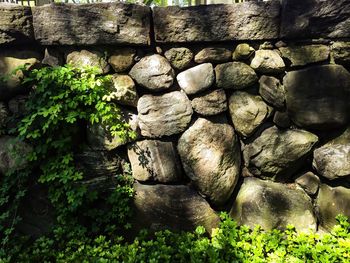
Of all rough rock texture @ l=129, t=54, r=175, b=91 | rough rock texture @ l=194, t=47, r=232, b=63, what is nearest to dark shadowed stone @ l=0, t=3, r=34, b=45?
rough rock texture @ l=129, t=54, r=175, b=91

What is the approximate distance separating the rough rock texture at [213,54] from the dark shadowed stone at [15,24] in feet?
4.38

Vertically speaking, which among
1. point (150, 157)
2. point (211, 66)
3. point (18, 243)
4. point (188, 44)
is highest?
point (188, 44)

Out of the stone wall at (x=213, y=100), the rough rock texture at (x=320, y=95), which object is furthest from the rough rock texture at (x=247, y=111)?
the rough rock texture at (x=320, y=95)

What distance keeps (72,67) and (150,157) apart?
0.95 m

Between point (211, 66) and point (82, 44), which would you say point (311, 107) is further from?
point (82, 44)

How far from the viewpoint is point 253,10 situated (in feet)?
7.39

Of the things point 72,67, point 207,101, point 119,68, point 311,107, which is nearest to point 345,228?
point 311,107

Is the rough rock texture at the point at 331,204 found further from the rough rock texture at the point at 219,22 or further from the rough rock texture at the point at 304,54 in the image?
the rough rock texture at the point at 219,22

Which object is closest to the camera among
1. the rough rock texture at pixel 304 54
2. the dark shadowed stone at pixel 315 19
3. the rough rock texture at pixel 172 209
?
the dark shadowed stone at pixel 315 19

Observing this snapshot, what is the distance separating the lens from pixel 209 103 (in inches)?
94.3

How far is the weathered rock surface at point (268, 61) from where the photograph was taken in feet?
7.64

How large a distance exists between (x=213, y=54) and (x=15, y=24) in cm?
153

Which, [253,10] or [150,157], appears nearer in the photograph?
[253,10]

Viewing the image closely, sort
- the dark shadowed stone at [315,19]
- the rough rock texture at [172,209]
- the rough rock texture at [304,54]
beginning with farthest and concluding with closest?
the rough rock texture at [172,209], the rough rock texture at [304,54], the dark shadowed stone at [315,19]
